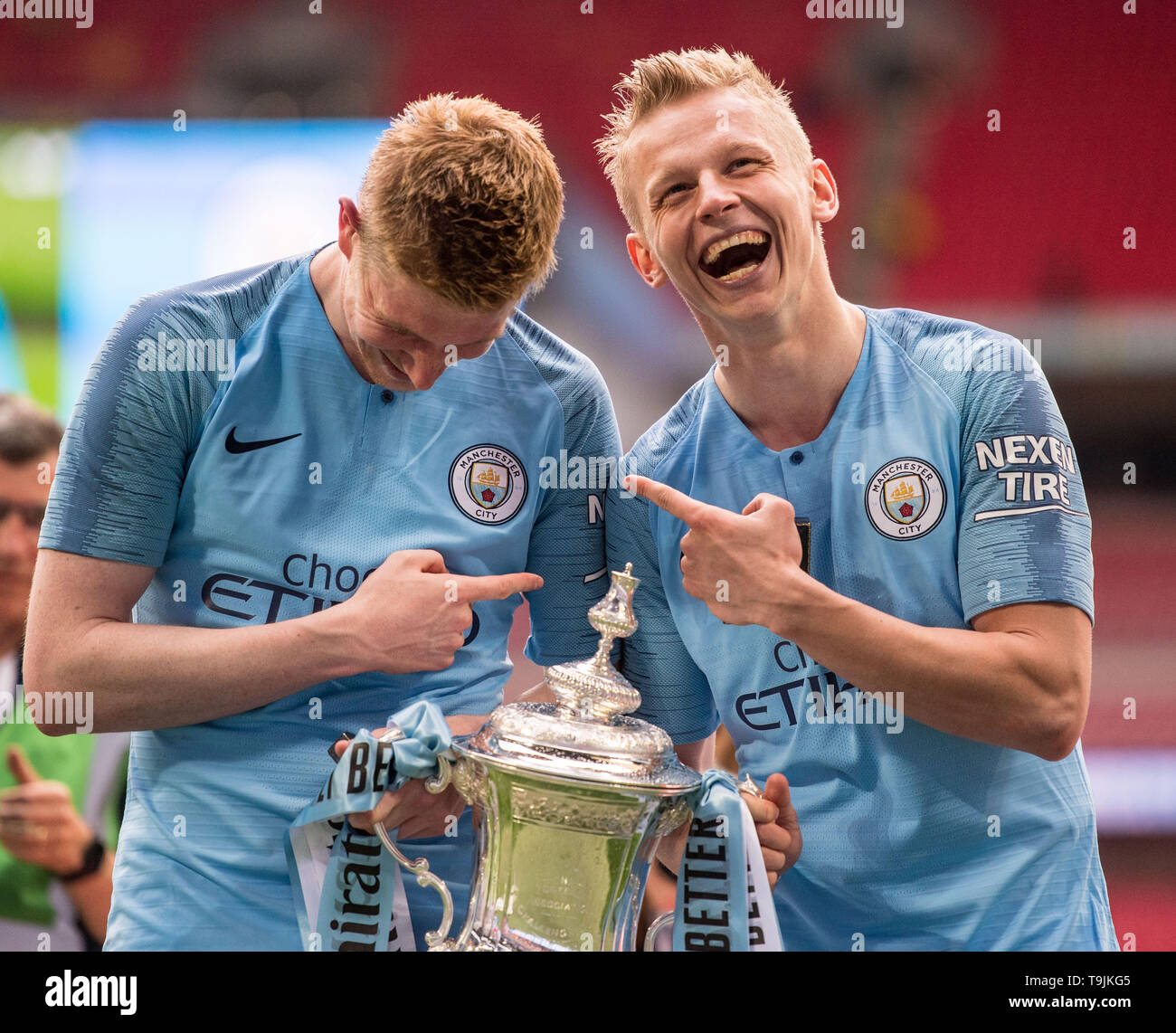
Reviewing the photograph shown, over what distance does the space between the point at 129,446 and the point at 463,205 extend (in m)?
0.58

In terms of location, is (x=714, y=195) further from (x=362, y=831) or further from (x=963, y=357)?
(x=362, y=831)

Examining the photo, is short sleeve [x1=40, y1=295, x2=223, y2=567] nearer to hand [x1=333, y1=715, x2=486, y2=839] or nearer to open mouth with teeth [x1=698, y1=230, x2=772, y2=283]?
hand [x1=333, y1=715, x2=486, y2=839]

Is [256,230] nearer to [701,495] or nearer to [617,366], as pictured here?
[617,366]

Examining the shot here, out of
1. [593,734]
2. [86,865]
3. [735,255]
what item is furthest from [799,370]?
[86,865]

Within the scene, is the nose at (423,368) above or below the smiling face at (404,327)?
below

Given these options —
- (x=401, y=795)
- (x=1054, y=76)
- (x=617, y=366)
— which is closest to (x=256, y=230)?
(x=617, y=366)

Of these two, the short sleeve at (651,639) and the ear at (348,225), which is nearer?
the ear at (348,225)

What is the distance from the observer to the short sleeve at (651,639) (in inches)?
75.0

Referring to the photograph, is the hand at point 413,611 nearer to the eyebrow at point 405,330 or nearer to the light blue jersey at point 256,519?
the light blue jersey at point 256,519

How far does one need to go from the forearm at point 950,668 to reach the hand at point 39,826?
71.9 inches

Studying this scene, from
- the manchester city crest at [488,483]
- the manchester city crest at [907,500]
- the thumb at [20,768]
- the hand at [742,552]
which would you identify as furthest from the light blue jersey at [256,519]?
the thumb at [20,768]

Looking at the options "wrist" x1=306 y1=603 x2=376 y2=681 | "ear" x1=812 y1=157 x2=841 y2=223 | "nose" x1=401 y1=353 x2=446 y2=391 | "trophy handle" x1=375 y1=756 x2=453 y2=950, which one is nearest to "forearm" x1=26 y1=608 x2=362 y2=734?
"wrist" x1=306 y1=603 x2=376 y2=681

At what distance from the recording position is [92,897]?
2.59 m

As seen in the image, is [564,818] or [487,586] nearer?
[564,818]
